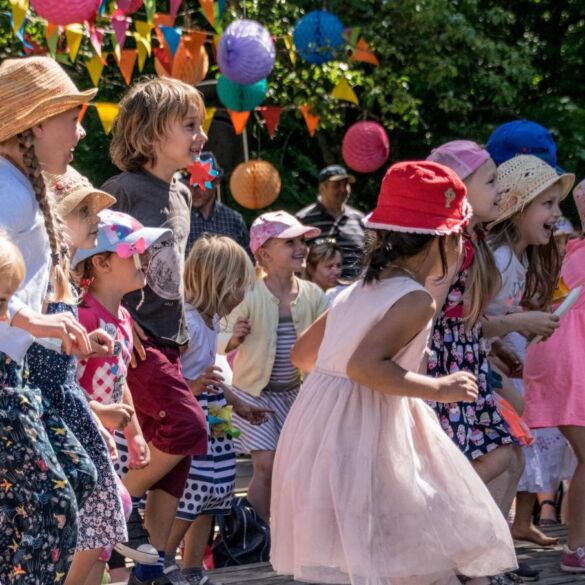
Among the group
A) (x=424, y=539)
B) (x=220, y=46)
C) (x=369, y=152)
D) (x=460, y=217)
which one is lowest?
(x=369, y=152)

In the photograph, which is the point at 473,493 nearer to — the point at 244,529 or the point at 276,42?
the point at 244,529

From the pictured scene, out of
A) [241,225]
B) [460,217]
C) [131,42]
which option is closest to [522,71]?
[131,42]

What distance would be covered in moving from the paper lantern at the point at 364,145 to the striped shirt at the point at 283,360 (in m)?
6.62

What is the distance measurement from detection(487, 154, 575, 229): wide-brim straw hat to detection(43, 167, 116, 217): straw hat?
6.27 ft

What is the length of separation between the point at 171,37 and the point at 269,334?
454 cm

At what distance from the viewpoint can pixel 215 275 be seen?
5.52 metres

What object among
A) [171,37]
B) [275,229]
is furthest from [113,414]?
[171,37]

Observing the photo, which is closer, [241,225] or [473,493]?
[473,493]

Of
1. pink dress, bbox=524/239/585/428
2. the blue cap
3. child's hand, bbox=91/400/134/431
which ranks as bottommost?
pink dress, bbox=524/239/585/428

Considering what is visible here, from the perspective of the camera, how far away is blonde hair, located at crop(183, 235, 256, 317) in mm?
5520

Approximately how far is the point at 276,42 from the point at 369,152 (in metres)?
1.51

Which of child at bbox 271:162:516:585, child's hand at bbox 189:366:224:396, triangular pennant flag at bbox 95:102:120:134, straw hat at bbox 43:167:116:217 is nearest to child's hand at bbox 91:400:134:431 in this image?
child at bbox 271:162:516:585

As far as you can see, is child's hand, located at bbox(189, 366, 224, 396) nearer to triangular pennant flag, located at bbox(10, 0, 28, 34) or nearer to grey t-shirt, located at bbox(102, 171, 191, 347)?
grey t-shirt, located at bbox(102, 171, 191, 347)

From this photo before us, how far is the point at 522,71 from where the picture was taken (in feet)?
46.4
